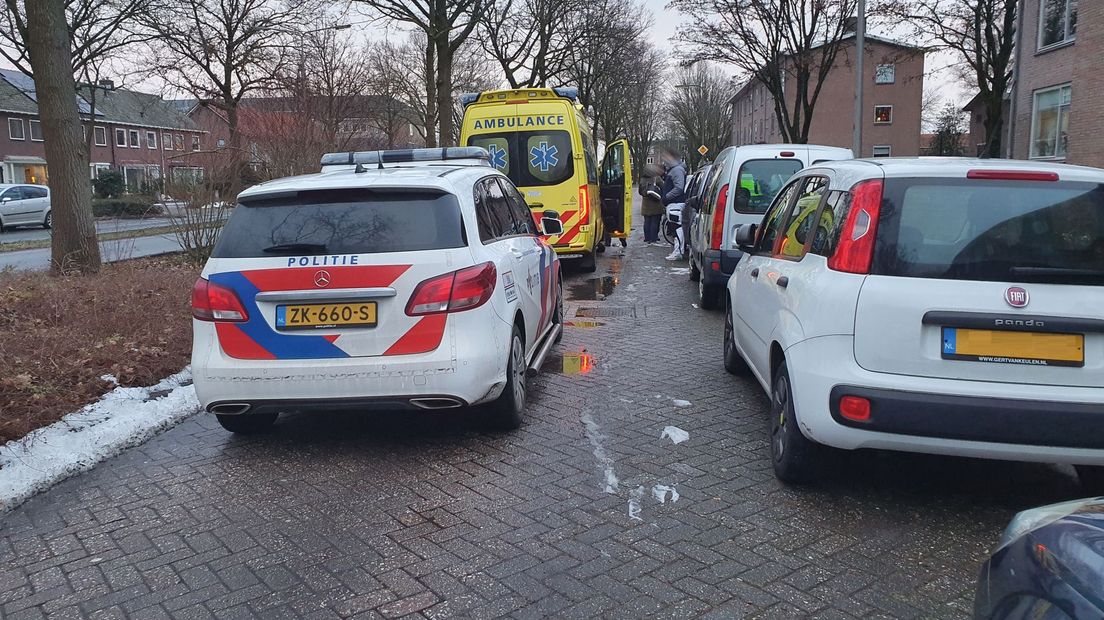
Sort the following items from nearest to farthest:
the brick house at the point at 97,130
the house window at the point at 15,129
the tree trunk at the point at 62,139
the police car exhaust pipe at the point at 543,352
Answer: the police car exhaust pipe at the point at 543,352
the tree trunk at the point at 62,139
the brick house at the point at 97,130
the house window at the point at 15,129

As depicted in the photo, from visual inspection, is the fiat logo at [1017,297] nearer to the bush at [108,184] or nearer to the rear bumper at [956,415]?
the rear bumper at [956,415]

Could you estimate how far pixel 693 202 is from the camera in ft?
42.9

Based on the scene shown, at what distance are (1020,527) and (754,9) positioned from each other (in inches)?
1058

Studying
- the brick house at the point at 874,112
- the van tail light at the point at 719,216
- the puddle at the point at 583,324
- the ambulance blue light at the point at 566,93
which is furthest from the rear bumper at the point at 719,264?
the brick house at the point at 874,112

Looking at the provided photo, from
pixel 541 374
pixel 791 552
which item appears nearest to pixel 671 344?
pixel 541 374

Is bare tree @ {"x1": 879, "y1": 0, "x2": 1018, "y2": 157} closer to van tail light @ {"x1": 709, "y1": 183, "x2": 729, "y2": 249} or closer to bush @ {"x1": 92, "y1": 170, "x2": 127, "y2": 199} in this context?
van tail light @ {"x1": 709, "y1": 183, "x2": 729, "y2": 249}

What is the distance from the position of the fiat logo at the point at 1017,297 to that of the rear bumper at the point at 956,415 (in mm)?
336

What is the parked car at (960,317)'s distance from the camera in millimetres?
3324

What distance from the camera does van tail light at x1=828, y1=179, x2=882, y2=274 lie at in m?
3.60

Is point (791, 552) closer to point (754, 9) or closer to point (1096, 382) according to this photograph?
point (1096, 382)

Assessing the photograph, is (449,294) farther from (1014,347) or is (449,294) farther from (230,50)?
(230,50)

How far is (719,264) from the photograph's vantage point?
9008 mm

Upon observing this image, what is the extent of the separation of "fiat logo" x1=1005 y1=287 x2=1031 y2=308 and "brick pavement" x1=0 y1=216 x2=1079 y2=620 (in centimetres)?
105

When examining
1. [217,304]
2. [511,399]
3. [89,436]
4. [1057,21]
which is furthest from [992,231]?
[1057,21]
